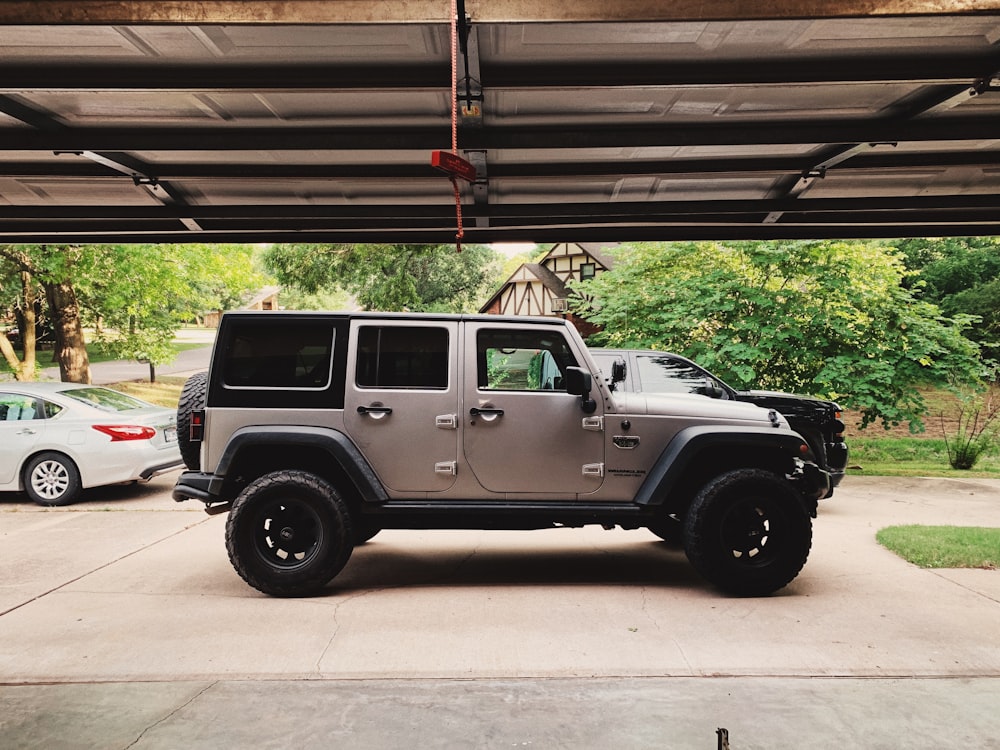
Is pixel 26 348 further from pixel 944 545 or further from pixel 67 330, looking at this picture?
pixel 944 545

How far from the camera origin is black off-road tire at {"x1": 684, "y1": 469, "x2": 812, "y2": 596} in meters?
5.93

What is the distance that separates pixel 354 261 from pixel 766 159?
2606 centimetres

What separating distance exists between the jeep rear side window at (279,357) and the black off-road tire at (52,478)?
5345 mm

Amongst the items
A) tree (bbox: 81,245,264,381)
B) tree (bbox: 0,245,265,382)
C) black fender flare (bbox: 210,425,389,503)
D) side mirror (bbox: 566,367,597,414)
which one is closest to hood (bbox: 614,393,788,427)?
side mirror (bbox: 566,367,597,414)

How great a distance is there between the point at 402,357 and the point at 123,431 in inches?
229

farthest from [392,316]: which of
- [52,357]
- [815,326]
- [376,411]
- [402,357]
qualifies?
[52,357]

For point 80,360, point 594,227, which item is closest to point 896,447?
point 594,227

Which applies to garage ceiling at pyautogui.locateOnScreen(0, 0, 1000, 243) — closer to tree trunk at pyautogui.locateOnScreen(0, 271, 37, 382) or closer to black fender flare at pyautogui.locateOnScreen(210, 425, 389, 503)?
black fender flare at pyautogui.locateOnScreen(210, 425, 389, 503)

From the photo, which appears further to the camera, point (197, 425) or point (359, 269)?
point (359, 269)

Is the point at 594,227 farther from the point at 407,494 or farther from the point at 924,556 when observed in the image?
the point at 924,556

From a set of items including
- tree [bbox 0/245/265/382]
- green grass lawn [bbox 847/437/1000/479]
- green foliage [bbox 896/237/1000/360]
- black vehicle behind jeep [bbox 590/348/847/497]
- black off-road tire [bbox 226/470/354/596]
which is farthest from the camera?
green foliage [bbox 896/237/1000/360]

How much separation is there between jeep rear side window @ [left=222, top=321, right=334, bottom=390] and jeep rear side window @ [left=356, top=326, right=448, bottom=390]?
10.8 inches

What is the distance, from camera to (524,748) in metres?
3.55

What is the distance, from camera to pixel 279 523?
600cm
